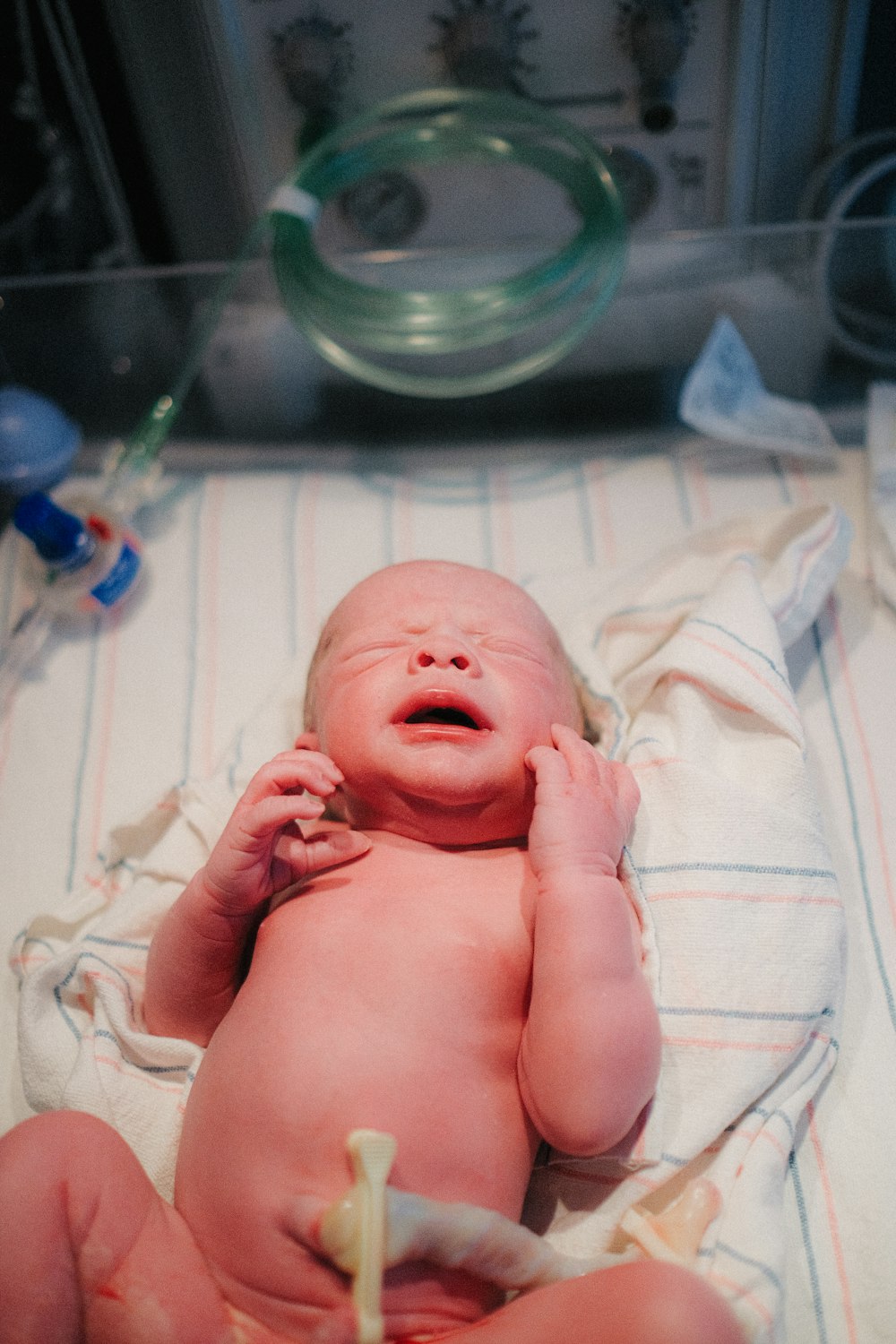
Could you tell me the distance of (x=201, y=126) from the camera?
1.31 metres

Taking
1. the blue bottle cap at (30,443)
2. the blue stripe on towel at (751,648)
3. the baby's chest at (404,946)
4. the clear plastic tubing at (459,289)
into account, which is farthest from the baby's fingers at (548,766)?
the blue bottle cap at (30,443)

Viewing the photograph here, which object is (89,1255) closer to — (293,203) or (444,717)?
(444,717)

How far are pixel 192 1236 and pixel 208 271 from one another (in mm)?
1103

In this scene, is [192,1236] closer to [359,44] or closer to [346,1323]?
[346,1323]

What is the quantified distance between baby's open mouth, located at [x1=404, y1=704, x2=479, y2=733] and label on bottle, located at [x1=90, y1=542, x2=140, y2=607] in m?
0.53

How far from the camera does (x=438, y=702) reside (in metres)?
0.87

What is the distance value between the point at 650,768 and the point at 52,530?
726 millimetres

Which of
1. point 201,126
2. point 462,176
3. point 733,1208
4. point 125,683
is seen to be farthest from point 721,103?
point 733,1208

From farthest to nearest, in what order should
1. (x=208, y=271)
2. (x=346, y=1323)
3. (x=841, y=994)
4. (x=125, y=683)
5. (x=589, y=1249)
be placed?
(x=208, y=271), (x=125, y=683), (x=841, y=994), (x=589, y=1249), (x=346, y=1323)

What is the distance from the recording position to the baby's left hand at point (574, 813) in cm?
84

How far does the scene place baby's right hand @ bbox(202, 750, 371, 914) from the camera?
849mm

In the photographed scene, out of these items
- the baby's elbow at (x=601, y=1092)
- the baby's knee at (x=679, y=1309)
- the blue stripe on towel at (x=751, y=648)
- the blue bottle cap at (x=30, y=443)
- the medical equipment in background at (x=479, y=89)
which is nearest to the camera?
the baby's knee at (x=679, y=1309)

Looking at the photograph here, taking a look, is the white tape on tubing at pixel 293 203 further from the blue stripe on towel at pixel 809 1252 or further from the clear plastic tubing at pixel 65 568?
the blue stripe on towel at pixel 809 1252

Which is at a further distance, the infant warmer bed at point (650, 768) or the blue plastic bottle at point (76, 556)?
the blue plastic bottle at point (76, 556)
